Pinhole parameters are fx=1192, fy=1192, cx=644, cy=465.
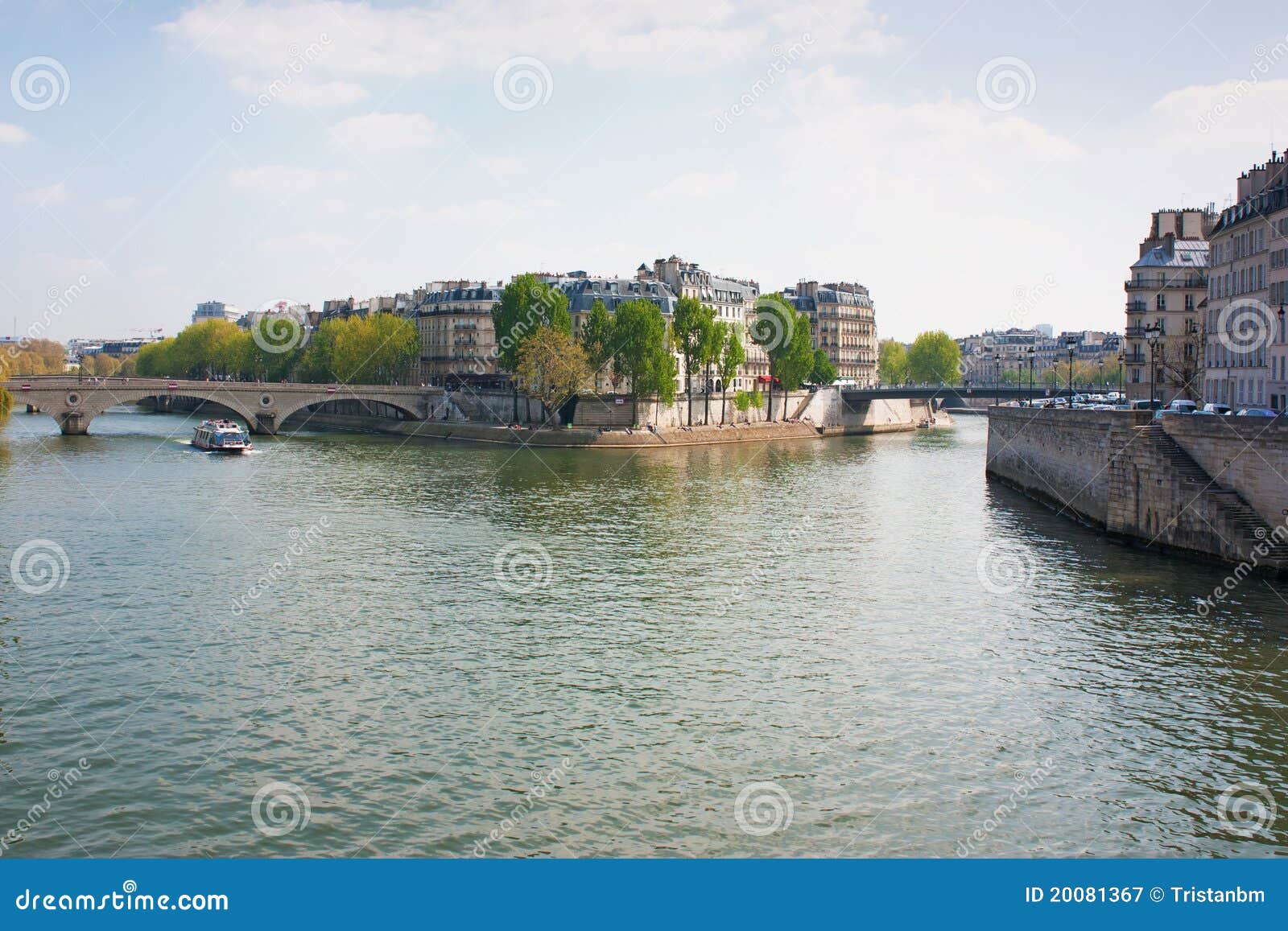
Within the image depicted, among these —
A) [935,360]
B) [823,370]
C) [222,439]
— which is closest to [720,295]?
[823,370]

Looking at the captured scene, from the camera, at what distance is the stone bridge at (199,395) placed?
83.1 m

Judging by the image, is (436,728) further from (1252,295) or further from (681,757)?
(1252,295)

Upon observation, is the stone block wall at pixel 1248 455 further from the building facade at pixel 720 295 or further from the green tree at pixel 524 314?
the building facade at pixel 720 295

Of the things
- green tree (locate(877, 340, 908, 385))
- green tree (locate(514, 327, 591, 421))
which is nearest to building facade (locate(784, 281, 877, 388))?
green tree (locate(877, 340, 908, 385))

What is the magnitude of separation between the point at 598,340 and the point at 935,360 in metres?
75.2

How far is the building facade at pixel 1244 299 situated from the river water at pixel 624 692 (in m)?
15.1

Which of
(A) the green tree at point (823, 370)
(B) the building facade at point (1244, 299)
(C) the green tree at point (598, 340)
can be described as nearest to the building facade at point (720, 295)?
(A) the green tree at point (823, 370)

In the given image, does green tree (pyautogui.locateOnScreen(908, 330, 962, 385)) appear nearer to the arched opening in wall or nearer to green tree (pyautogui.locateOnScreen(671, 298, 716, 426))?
green tree (pyautogui.locateOnScreen(671, 298, 716, 426))

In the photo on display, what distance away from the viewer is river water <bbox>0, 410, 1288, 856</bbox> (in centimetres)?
1647

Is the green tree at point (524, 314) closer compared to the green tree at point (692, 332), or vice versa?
the green tree at point (524, 314)

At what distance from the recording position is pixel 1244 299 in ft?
168

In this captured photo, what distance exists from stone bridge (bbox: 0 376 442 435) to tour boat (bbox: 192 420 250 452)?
21.8 feet

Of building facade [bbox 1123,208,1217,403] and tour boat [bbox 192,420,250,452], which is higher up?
building facade [bbox 1123,208,1217,403]
